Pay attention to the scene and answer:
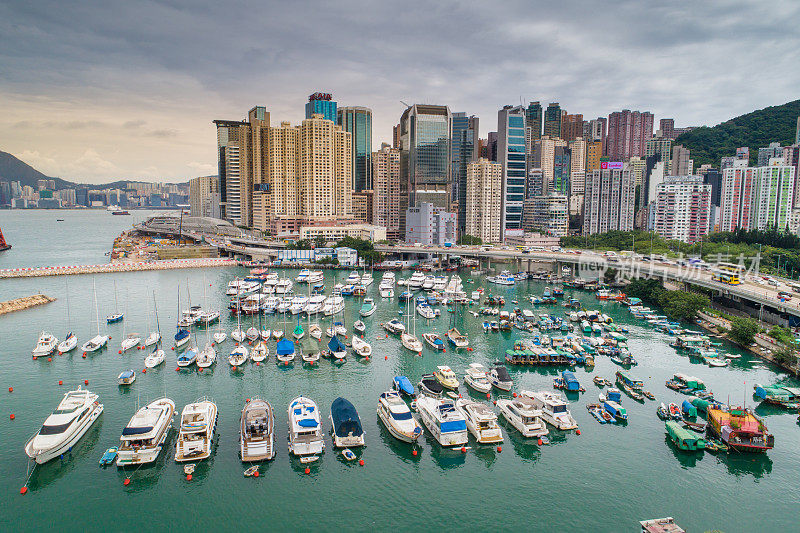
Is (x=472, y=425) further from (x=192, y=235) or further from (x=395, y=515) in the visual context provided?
(x=192, y=235)

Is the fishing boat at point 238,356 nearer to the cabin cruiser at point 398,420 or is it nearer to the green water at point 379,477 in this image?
the green water at point 379,477

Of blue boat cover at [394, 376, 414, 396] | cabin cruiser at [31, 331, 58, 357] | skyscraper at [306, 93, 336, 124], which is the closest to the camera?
blue boat cover at [394, 376, 414, 396]

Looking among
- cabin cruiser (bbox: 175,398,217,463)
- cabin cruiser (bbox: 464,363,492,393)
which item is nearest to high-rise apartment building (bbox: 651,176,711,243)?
cabin cruiser (bbox: 464,363,492,393)

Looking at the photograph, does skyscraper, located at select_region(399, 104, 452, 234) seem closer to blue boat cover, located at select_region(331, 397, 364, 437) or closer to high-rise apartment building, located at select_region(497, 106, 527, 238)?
high-rise apartment building, located at select_region(497, 106, 527, 238)

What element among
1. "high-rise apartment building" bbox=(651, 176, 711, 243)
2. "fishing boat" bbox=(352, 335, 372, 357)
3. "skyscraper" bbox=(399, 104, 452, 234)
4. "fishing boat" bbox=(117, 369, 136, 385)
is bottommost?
"fishing boat" bbox=(117, 369, 136, 385)

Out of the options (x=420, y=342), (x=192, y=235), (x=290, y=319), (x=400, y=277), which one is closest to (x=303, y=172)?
(x=192, y=235)

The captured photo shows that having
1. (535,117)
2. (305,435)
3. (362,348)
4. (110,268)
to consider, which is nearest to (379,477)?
(305,435)
